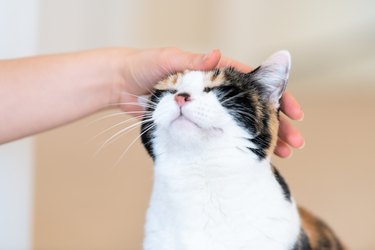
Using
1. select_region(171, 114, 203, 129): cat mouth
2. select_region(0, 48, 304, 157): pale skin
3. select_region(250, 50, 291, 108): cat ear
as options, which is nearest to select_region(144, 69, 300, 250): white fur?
select_region(171, 114, 203, 129): cat mouth

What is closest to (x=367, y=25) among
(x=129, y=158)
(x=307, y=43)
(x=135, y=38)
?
(x=307, y=43)

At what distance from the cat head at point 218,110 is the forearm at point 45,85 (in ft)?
0.76

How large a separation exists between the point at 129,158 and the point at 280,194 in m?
1.04

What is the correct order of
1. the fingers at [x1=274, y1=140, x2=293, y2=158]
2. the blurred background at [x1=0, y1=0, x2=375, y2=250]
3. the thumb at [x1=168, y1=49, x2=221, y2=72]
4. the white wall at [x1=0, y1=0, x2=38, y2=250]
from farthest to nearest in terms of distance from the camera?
the blurred background at [x1=0, y1=0, x2=375, y2=250] < the white wall at [x1=0, y1=0, x2=38, y2=250] < the fingers at [x1=274, y1=140, x2=293, y2=158] < the thumb at [x1=168, y1=49, x2=221, y2=72]

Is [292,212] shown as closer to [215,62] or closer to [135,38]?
[215,62]

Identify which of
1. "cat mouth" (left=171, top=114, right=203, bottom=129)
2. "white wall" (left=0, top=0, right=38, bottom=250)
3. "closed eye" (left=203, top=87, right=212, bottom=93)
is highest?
"closed eye" (left=203, top=87, right=212, bottom=93)

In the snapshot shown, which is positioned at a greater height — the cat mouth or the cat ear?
the cat ear

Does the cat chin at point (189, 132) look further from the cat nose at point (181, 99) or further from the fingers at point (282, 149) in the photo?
the fingers at point (282, 149)

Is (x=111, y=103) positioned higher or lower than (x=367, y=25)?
Answer: lower

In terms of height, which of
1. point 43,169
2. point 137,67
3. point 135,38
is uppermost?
point 137,67

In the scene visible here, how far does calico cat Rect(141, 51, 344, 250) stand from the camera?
32.8 inches

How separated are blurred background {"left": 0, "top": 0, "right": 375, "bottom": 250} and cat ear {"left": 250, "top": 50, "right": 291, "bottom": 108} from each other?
28.8 inches

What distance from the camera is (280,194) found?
2.96 ft

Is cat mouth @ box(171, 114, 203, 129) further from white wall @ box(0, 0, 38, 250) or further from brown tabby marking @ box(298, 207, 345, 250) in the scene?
white wall @ box(0, 0, 38, 250)
